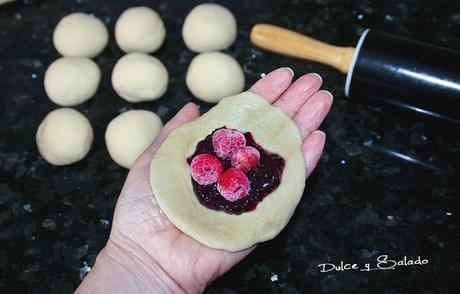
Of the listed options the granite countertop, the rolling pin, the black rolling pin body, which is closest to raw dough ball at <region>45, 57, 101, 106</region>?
the granite countertop

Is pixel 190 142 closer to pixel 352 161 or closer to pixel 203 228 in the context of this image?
pixel 203 228

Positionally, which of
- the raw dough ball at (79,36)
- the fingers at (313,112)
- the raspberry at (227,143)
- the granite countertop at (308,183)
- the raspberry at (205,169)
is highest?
the fingers at (313,112)

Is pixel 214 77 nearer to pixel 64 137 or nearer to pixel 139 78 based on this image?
pixel 139 78

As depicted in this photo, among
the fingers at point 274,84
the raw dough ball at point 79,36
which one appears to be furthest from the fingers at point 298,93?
the raw dough ball at point 79,36

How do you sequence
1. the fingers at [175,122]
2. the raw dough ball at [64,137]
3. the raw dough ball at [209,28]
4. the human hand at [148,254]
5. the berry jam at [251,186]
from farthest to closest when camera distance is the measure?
the raw dough ball at [209,28], the raw dough ball at [64,137], the fingers at [175,122], the berry jam at [251,186], the human hand at [148,254]

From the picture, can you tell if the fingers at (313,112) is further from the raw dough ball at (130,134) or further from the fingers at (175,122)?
the raw dough ball at (130,134)

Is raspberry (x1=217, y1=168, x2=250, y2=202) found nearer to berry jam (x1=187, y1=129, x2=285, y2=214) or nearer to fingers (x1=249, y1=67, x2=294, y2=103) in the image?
berry jam (x1=187, y1=129, x2=285, y2=214)
